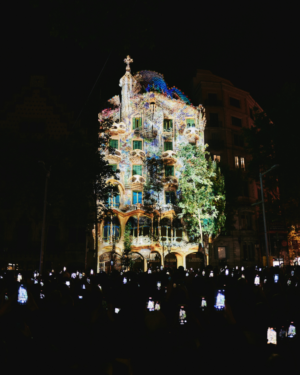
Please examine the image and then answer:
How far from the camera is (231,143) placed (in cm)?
4456

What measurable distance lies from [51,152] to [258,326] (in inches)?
919

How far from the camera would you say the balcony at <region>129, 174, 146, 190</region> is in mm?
37125

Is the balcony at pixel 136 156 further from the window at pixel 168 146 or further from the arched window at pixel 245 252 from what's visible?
the arched window at pixel 245 252

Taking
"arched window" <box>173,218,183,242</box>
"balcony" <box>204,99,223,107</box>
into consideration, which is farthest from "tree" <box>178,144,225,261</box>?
"balcony" <box>204,99,223,107</box>

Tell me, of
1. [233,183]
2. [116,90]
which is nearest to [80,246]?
[233,183]

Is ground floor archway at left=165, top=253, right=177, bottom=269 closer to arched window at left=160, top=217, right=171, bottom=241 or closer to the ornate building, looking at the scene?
the ornate building

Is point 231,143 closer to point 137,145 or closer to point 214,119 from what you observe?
point 214,119

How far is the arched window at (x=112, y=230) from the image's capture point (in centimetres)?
3491

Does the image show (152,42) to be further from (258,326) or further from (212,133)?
(212,133)

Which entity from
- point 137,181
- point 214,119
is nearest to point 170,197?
point 137,181

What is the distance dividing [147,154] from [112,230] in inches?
395

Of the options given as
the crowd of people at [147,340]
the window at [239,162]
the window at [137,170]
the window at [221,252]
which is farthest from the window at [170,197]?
the crowd of people at [147,340]

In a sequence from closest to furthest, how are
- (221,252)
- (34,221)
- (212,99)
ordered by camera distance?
(34,221), (221,252), (212,99)

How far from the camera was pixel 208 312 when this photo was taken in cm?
639
